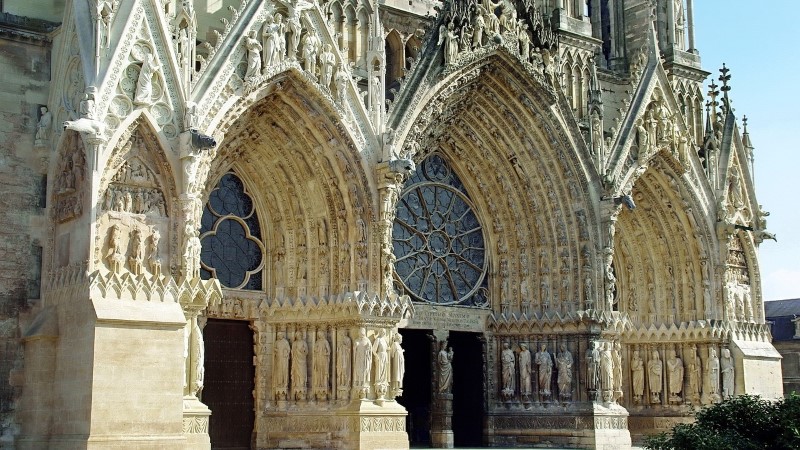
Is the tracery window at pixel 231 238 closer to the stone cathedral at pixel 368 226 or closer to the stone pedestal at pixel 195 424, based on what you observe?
the stone cathedral at pixel 368 226

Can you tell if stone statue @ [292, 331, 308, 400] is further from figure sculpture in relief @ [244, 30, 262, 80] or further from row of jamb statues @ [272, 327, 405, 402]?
figure sculpture in relief @ [244, 30, 262, 80]

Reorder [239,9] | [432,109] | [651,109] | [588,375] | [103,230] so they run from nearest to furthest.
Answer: [103,230]
[239,9]
[432,109]
[588,375]
[651,109]

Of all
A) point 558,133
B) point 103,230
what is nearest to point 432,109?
point 558,133

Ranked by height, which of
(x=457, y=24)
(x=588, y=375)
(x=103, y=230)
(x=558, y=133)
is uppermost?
(x=457, y=24)

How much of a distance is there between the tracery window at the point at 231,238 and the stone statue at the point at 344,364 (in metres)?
2.05

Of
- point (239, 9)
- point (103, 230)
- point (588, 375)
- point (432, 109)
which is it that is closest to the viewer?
point (103, 230)

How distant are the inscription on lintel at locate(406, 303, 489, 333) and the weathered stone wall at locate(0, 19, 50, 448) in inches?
324

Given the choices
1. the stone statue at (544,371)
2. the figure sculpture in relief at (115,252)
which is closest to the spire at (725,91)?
the stone statue at (544,371)

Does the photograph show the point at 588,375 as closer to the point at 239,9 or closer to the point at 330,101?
the point at 330,101

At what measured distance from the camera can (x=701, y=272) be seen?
2736 cm

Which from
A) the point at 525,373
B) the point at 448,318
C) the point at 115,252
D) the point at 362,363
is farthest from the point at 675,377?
the point at 115,252

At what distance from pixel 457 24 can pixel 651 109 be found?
596cm

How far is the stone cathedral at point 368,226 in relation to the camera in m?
18.2

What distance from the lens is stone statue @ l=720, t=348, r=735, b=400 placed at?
26.9m
